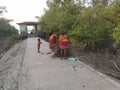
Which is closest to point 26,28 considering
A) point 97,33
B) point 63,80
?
point 97,33

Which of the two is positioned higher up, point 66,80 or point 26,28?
point 66,80

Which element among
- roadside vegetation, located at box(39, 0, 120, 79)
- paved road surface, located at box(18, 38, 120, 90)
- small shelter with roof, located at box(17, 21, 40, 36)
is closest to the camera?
paved road surface, located at box(18, 38, 120, 90)

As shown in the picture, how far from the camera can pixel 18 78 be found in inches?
479

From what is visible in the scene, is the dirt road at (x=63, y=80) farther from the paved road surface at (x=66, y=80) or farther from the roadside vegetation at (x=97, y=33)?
the roadside vegetation at (x=97, y=33)

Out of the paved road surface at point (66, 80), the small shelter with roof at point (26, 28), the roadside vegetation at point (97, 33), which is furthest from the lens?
the small shelter with roof at point (26, 28)

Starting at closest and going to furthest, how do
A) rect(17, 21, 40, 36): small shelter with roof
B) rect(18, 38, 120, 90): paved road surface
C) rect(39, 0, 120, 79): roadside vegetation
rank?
rect(18, 38, 120, 90): paved road surface
rect(39, 0, 120, 79): roadside vegetation
rect(17, 21, 40, 36): small shelter with roof

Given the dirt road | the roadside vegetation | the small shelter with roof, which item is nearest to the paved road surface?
Result: the dirt road

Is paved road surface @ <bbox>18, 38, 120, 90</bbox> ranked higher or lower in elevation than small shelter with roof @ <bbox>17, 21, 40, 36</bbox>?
higher

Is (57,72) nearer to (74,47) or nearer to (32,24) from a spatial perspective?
(74,47)

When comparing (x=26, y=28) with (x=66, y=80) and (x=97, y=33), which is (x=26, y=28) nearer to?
(x=97, y=33)

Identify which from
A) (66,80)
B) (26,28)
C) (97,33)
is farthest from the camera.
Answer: (26,28)

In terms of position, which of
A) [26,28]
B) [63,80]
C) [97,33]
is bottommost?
[26,28]

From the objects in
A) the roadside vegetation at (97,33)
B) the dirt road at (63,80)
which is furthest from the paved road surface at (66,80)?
the roadside vegetation at (97,33)

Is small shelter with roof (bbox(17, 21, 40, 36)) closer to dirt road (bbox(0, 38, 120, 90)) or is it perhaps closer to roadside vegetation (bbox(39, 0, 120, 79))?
roadside vegetation (bbox(39, 0, 120, 79))
